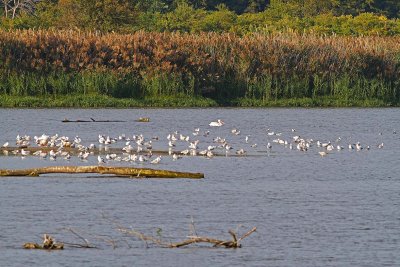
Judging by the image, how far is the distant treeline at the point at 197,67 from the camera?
41.2m

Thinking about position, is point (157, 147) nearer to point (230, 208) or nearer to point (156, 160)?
point (156, 160)

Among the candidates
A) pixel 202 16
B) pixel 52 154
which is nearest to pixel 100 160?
pixel 52 154

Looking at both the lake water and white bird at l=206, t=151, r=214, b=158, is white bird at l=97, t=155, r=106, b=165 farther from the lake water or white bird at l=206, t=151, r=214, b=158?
white bird at l=206, t=151, r=214, b=158

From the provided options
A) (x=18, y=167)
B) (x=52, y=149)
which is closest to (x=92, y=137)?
(x=52, y=149)

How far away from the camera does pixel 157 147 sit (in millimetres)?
26406

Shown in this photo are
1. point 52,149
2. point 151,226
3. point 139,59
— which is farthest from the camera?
point 139,59

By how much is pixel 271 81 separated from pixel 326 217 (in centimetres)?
2602

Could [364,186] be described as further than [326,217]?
Yes

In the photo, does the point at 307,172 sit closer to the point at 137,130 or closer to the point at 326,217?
the point at 326,217

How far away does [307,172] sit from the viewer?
22.3 meters

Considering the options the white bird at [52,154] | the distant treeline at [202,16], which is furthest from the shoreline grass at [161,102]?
the white bird at [52,154]

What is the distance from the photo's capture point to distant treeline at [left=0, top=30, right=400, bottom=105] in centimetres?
4122

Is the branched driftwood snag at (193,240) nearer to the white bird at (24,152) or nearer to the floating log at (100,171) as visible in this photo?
the floating log at (100,171)

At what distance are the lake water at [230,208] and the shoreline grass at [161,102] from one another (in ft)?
36.0
